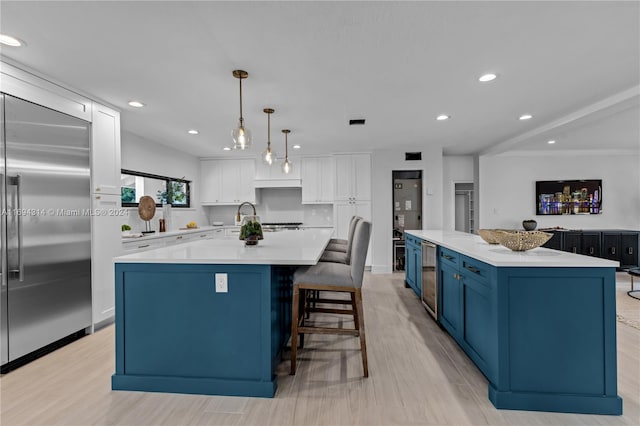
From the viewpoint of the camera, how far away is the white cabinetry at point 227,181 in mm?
6414

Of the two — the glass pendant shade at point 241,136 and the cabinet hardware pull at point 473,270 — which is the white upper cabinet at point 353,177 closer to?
the glass pendant shade at point 241,136

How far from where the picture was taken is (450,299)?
→ 2.69 meters

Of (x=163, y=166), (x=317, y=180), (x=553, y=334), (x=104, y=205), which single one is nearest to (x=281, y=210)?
(x=317, y=180)

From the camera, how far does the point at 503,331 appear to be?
1.83m

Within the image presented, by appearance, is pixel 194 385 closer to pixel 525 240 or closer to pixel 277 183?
pixel 525 240

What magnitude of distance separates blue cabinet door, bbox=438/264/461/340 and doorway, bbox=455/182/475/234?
4.68m

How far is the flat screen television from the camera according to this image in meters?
6.37

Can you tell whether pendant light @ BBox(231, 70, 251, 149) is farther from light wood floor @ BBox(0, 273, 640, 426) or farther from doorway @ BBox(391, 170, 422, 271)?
doorway @ BBox(391, 170, 422, 271)

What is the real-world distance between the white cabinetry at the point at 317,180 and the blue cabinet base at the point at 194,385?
14.6 ft

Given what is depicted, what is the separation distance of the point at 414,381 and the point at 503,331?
70 cm

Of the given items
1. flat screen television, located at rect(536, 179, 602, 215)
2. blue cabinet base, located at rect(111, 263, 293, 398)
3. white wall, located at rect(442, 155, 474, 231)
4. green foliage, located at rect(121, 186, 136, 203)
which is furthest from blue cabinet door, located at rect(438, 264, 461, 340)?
flat screen television, located at rect(536, 179, 602, 215)

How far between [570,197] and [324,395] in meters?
6.93

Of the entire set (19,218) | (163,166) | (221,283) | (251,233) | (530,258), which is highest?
(163,166)

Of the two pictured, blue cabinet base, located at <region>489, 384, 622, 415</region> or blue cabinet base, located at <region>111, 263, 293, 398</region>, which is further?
blue cabinet base, located at <region>111, 263, 293, 398</region>
